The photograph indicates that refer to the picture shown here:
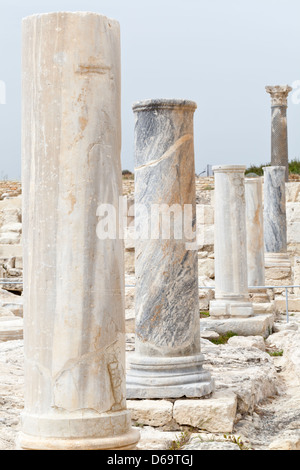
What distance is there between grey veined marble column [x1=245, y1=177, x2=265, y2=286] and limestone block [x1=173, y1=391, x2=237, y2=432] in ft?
32.6

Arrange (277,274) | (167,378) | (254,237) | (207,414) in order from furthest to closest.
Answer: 1. (277,274)
2. (254,237)
3. (167,378)
4. (207,414)

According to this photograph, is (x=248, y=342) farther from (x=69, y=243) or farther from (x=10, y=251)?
(x=10, y=251)

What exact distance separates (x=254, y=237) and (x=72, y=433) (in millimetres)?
12977

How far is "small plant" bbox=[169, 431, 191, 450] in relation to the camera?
654 cm

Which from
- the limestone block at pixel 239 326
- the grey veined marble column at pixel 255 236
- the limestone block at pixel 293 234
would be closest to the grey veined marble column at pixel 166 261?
the limestone block at pixel 239 326

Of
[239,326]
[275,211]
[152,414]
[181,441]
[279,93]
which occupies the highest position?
[279,93]

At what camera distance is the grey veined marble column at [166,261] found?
25.4 ft

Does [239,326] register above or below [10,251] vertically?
below

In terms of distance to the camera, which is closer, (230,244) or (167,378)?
(167,378)

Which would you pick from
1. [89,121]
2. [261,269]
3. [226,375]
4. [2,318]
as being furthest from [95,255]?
[261,269]

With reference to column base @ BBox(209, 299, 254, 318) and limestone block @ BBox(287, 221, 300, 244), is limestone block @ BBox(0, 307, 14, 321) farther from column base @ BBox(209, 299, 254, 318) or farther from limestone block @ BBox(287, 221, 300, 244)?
limestone block @ BBox(287, 221, 300, 244)

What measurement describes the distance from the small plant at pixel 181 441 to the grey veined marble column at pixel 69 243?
1.81m

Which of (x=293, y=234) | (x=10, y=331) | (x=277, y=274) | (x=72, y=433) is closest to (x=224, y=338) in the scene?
(x=10, y=331)

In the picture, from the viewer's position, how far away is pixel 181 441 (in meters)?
6.73
